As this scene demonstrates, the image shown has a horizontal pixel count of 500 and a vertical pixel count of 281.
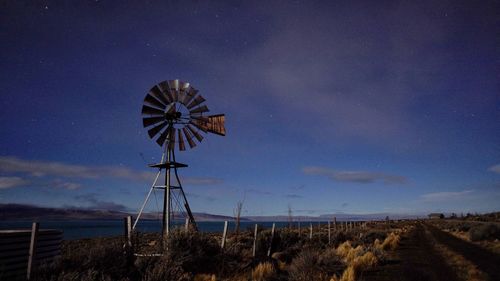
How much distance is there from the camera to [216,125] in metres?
18.1

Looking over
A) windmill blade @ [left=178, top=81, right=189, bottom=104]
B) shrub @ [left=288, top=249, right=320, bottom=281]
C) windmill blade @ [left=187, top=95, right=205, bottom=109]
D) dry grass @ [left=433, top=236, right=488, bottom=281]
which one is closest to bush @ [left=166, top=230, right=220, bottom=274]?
shrub @ [left=288, top=249, right=320, bottom=281]

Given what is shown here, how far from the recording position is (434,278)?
39.5ft

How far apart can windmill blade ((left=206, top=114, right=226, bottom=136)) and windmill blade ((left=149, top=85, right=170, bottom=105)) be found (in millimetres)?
2404

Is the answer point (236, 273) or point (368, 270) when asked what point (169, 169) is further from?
point (368, 270)

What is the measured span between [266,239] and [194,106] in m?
8.95

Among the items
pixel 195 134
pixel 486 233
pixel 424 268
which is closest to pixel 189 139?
pixel 195 134

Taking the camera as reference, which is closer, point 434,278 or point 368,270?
point 434,278

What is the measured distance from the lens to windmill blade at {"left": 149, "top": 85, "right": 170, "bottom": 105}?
1669 cm

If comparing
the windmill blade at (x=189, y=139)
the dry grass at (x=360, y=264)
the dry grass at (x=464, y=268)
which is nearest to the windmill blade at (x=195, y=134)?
the windmill blade at (x=189, y=139)

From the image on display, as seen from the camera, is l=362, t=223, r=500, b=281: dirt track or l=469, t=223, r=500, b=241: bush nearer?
l=362, t=223, r=500, b=281: dirt track

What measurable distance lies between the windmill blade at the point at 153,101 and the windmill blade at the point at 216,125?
2.47 m

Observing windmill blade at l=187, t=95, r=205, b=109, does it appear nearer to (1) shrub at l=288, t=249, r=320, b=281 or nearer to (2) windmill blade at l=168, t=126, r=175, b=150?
(2) windmill blade at l=168, t=126, r=175, b=150

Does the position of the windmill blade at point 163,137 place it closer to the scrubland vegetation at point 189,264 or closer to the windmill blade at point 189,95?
the windmill blade at point 189,95

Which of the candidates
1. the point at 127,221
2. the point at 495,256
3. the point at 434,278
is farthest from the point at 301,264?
the point at 495,256
